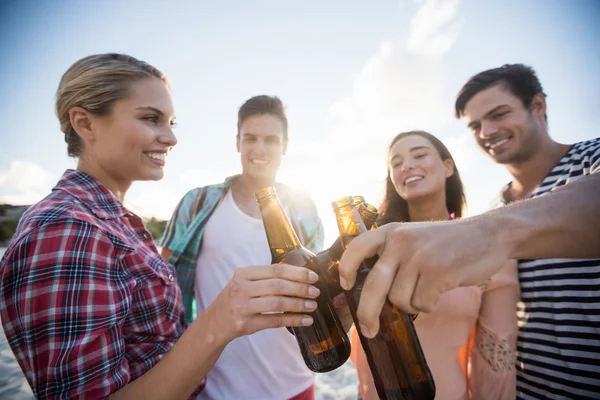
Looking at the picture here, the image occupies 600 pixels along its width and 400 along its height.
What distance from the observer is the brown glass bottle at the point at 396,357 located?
887mm

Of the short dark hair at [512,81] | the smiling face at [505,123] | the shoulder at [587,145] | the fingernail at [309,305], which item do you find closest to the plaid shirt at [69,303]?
the fingernail at [309,305]

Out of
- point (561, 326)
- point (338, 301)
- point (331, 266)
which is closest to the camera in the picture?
point (331, 266)

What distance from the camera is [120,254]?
42.6 inches

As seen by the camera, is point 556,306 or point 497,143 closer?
point 556,306

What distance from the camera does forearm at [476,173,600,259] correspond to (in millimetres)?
741

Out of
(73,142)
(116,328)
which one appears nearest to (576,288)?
(116,328)

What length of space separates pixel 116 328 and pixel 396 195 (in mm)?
2800

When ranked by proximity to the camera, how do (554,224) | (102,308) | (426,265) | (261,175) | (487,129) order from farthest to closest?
(487,129)
(261,175)
(102,308)
(554,224)
(426,265)

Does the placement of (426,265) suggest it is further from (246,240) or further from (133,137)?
(246,240)

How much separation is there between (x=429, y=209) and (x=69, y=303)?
2838 millimetres

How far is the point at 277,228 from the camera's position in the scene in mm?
1169

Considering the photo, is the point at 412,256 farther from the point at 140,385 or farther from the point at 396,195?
the point at 396,195

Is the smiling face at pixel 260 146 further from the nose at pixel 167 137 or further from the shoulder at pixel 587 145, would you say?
the shoulder at pixel 587 145

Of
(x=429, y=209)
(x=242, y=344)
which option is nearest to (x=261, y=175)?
(x=242, y=344)
